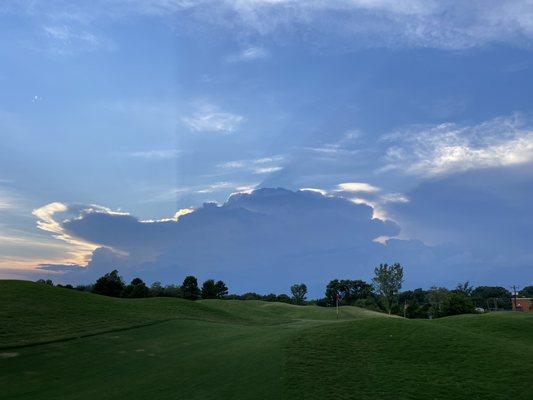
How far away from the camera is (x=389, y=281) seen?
106 metres

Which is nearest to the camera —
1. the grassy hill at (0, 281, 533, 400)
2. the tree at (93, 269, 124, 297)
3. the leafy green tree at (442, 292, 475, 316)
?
the grassy hill at (0, 281, 533, 400)

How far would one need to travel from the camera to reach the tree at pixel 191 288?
4279 inches

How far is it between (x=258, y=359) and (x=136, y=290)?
73.7 metres

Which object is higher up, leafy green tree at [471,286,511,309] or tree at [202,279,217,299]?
leafy green tree at [471,286,511,309]

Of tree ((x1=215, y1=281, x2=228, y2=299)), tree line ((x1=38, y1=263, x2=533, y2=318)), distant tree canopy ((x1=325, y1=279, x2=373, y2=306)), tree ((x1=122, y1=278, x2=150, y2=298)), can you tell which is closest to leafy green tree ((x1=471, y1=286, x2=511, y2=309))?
tree line ((x1=38, y1=263, x2=533, y2=318))

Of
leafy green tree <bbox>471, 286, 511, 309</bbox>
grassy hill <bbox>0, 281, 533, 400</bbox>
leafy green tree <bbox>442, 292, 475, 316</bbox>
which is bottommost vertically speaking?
grassy hill <bbox>0, 281, 533, 400</bbox>

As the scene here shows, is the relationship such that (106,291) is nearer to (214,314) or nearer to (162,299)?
(162,299)

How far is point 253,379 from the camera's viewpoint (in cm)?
2128

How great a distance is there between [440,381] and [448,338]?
24.9 ft

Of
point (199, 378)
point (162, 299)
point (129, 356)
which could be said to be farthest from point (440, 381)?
point (162, 299)

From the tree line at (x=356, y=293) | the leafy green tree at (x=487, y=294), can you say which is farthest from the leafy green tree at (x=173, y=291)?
the leafy green tree at (x=487, y=294)

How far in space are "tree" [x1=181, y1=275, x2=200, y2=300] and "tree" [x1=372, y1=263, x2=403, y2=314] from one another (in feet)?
133

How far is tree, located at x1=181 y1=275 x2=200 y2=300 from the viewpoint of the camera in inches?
4279

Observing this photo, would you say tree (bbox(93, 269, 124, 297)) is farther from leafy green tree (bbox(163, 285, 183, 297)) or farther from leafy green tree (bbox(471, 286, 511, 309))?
leafy green tree (bbox(471, 286, 511, 309))
